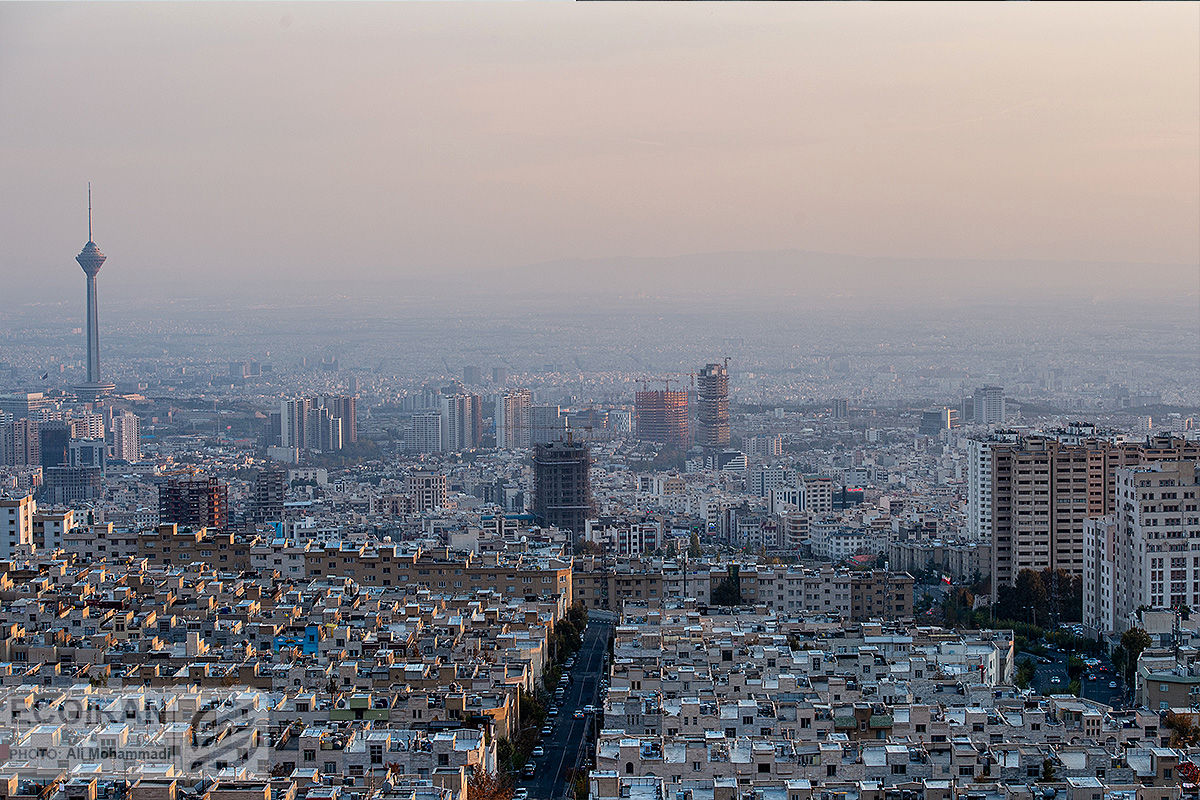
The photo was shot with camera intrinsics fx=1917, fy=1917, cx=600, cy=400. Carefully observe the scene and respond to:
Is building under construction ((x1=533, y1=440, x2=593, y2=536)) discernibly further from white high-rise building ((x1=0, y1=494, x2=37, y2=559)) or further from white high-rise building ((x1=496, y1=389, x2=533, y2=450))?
white high-rise building ((x1=496, y1=389, x2=533, y2=450))

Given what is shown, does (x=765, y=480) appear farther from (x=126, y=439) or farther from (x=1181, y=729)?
(x=1181, y=729)

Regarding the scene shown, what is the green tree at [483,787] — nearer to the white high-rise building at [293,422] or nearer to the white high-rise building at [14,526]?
the white high-rise building at [14,526]

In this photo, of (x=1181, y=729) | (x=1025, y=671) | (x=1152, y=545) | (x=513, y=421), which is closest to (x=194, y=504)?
(x=1152, y=545)

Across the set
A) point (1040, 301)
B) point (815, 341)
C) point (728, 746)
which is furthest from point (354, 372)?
point (728, 746)

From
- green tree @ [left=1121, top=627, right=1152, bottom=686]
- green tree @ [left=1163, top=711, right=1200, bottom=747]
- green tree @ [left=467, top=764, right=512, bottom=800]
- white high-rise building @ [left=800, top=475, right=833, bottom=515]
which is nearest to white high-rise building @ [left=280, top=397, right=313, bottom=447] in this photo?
white high-rise building @ [left=800, top=475, right=833, bottom=515]

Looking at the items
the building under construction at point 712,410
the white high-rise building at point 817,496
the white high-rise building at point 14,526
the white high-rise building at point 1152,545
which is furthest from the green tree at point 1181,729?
the building under construction at point 712,410
